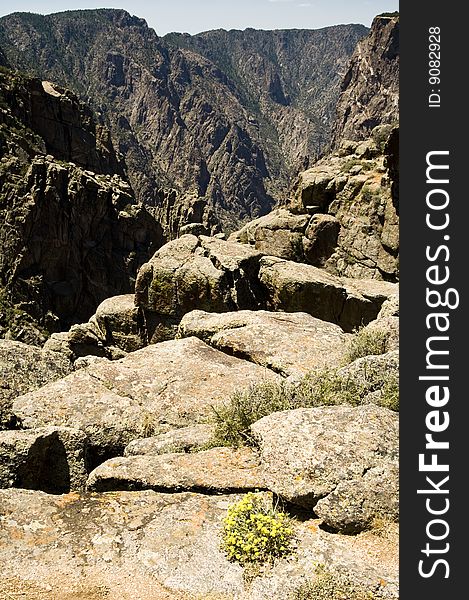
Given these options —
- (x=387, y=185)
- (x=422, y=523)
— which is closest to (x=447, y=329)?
(x=422, y=523)

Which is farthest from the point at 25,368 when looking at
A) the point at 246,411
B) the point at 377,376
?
the point at 377,376

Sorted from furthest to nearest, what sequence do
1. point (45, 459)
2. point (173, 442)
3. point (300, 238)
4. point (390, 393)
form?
point (300, 238) → point (173, 442) → point (45, 459) → point (390, 393)

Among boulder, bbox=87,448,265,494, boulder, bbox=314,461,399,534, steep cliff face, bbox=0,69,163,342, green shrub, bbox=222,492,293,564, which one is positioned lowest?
green shrub, bbox=222,492,293,564

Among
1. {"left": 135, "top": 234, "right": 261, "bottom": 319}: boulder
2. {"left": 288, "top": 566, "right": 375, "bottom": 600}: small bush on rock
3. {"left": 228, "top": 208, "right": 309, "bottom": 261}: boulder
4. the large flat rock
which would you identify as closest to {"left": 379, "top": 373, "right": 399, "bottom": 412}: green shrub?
the large flat rock

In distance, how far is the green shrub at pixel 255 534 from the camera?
248 inches

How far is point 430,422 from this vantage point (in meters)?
5.62

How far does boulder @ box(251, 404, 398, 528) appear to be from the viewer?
6.82 metres

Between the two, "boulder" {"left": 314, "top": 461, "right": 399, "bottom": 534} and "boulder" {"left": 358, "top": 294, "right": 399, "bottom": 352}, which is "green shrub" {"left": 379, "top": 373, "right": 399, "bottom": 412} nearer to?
"boulder" {"left": 314, "top": 461, "right": 399, "bottom": 534}

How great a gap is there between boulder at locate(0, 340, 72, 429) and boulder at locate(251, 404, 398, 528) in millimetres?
5674

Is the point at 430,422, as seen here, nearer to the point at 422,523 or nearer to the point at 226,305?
the point at 422,523

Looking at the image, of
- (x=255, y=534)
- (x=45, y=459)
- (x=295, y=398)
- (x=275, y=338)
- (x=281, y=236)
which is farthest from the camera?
(x=281, y=236)

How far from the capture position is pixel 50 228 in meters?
78.4

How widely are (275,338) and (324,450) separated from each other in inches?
264

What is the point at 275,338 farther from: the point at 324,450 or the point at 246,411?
the point at 324,450
